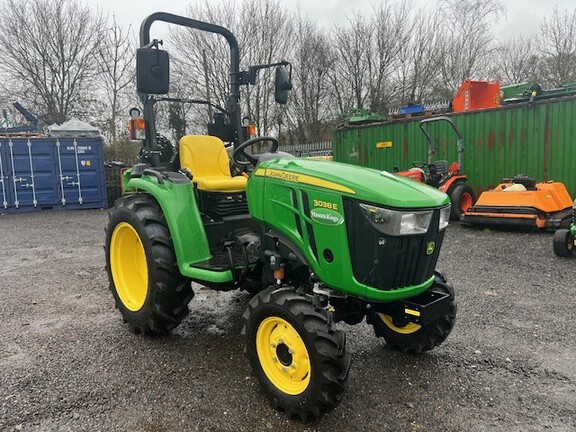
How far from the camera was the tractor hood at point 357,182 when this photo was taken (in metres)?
2.19

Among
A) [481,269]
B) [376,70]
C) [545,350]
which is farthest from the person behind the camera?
[376,70]

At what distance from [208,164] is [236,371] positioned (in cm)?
160

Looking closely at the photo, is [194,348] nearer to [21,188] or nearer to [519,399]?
[519,399]

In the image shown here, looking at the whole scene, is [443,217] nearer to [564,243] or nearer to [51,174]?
[564,243]

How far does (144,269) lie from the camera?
143 inches

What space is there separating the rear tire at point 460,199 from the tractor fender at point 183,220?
690 centimetres

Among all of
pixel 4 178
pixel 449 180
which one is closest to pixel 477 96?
pixel 449 180

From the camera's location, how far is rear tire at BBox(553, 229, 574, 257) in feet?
18.7

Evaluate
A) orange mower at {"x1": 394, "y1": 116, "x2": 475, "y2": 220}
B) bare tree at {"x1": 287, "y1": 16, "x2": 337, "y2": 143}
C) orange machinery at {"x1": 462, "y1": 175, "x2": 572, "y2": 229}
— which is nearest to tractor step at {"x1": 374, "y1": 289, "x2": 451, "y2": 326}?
orange machinery at {"x1": 462, "y1": 175, "x2": 572, "y2": 229}

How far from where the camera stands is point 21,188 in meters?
12.4

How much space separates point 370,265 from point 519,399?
1.18m

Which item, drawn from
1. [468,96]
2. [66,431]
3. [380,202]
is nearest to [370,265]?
[380,202]

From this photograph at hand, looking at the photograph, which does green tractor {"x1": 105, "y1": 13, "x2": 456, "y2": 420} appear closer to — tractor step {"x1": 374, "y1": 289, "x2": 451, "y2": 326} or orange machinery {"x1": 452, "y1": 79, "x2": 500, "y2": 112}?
tractor step {"x1": 374, "y1": 289, "x2": 451, "y2": 326}

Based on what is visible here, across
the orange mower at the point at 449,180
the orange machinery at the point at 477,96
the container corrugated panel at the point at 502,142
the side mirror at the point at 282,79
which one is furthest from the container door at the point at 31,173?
the side mirror at the point at 282,79
